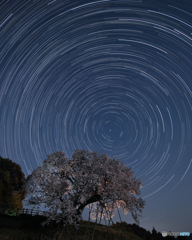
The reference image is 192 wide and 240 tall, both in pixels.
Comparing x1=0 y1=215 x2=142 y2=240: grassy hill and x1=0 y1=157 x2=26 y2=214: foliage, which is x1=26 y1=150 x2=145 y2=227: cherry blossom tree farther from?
x1=0 y1=157 x2=26 y2=214: foliage

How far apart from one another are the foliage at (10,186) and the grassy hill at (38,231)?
15.5 ft

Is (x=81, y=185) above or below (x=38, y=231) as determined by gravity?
above

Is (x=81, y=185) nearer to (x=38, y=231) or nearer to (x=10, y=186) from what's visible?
(x=38, y=231)

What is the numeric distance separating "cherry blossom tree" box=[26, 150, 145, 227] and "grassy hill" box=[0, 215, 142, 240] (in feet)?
6.06

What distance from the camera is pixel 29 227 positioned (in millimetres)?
22078

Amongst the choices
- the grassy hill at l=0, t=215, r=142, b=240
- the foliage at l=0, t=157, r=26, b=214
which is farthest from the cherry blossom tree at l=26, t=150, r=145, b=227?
the foliage at l=0, t=157, r=26, b=214

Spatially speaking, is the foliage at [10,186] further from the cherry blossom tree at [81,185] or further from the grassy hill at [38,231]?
the cherry blossom tree at [81,185]

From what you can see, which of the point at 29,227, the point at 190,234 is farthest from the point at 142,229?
the point at 29,227

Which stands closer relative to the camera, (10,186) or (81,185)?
(81,185)

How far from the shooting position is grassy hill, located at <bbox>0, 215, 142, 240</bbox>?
19.2 meters

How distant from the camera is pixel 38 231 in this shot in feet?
68.0

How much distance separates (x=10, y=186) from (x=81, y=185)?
52.1 feet

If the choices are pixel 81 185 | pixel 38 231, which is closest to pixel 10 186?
pixel 38 231

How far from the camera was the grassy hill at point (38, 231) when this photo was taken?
19219 mm
